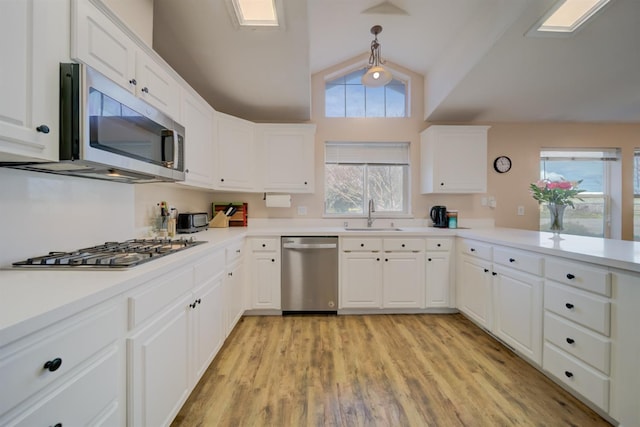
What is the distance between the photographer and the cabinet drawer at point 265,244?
8.94ft

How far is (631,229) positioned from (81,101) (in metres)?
5.39

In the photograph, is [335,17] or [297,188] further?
[297,188]

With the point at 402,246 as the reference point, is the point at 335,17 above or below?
above

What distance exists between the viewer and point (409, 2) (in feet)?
7.88

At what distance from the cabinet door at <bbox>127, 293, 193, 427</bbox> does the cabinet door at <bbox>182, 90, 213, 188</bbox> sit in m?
1.16

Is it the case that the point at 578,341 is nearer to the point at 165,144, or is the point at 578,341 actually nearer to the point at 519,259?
the point at 519,259

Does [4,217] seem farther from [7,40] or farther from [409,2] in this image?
[409,2]

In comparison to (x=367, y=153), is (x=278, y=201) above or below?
below

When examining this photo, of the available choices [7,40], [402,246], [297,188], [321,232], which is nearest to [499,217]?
[402,246]

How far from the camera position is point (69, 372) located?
0.73 metres

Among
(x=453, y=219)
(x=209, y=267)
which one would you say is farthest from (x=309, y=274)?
(x=453, y=219)

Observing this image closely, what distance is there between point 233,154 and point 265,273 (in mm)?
1299

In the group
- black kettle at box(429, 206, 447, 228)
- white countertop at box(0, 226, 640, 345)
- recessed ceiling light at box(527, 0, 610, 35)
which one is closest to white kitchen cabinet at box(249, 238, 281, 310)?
white countertop at box(0, 226, 640, 345)

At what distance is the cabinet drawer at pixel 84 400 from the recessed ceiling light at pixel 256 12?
6.81 ft
